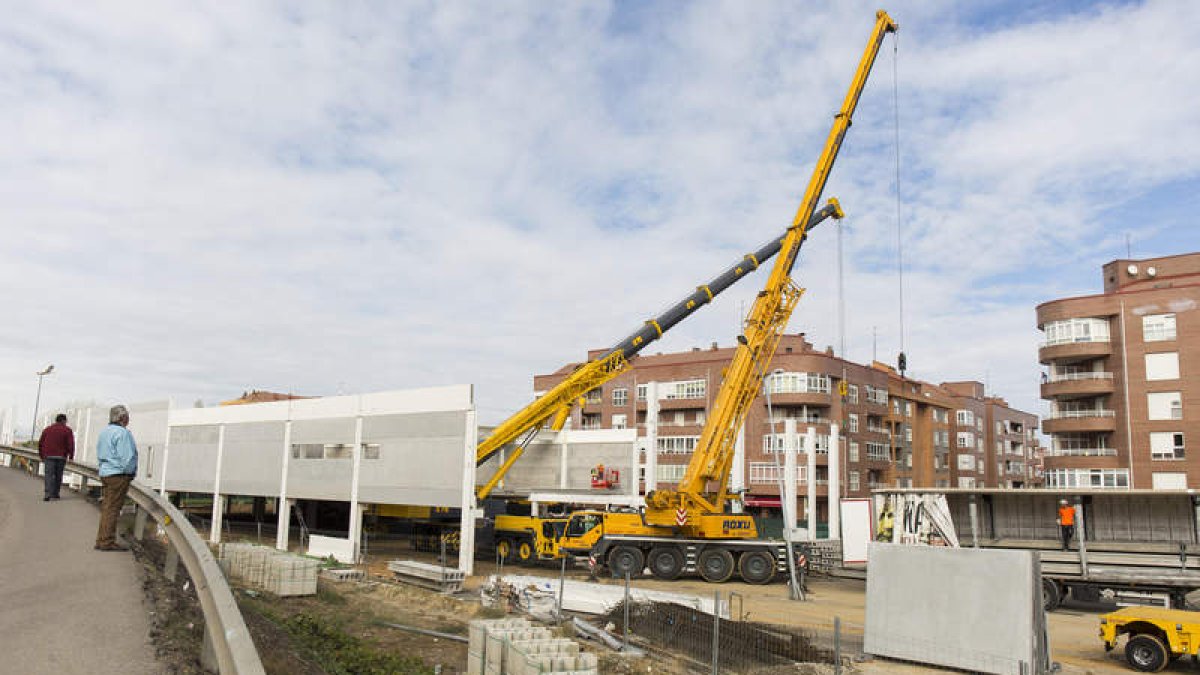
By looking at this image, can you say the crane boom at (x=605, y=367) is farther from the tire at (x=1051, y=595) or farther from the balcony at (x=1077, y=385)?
the balcony at (x=1077, y=385)

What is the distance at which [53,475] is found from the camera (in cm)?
1248

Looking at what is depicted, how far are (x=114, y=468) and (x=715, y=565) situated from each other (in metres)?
20.9

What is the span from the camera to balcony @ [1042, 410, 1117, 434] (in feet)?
147

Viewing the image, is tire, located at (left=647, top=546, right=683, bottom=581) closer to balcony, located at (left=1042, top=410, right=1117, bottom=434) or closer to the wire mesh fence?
the wire mesh fence

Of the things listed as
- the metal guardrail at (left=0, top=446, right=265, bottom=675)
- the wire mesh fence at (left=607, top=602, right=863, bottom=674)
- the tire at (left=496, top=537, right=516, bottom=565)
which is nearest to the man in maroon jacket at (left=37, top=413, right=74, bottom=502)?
the metal guardrail at (left=0, top=446, right=265, bottom=675)

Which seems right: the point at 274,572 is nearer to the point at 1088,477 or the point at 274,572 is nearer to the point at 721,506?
the point at 721,506

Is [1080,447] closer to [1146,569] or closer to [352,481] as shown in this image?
[1146,569]

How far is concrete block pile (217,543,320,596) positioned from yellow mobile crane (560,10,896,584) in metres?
10.4

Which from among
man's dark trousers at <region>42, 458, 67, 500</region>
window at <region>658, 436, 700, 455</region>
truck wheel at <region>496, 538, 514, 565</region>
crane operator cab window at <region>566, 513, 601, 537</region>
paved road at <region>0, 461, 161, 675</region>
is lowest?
truck wheel at <region>496, 538, 514, 565</region>

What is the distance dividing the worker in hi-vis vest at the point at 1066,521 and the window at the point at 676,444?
132 feet

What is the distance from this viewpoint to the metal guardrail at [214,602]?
3.88m

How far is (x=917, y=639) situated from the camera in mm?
14086

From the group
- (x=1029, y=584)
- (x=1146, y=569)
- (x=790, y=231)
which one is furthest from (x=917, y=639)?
(x=790, y=231)

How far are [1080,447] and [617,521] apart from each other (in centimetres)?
3212
